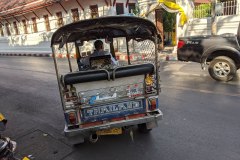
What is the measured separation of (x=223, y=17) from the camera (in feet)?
43.5

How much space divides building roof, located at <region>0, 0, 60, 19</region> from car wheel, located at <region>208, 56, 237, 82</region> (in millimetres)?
16919

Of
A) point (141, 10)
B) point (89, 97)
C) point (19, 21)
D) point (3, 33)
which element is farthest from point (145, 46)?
point (3, 33)

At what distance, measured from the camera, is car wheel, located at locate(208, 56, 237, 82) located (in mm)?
7336

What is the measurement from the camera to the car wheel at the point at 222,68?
7336 millimetres

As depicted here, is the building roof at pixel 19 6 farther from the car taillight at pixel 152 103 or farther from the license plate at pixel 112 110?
the car taillight at pixel 152 103

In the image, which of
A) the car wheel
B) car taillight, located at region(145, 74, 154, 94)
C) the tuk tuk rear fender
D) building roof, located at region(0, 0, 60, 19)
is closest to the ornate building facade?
building roof, located at region(0, 0, 60, 19)

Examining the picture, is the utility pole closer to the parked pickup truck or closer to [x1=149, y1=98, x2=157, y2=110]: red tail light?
the parked pickup truck

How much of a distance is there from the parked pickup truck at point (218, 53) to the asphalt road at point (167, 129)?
414 mm

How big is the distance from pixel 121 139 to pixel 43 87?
5437mm

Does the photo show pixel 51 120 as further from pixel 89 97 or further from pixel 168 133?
pixel 168 133

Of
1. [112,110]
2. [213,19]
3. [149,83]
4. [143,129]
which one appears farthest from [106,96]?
[213,19]

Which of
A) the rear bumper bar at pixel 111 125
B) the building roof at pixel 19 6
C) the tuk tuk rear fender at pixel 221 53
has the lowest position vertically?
the rear bumper bar at pixel 111 125

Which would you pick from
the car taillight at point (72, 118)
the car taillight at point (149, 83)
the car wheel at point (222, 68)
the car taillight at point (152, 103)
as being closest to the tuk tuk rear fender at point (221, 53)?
the car wheel at point (222, 68)

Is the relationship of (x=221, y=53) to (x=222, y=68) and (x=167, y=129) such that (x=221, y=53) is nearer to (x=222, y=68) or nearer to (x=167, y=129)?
(x=222, y=68)
